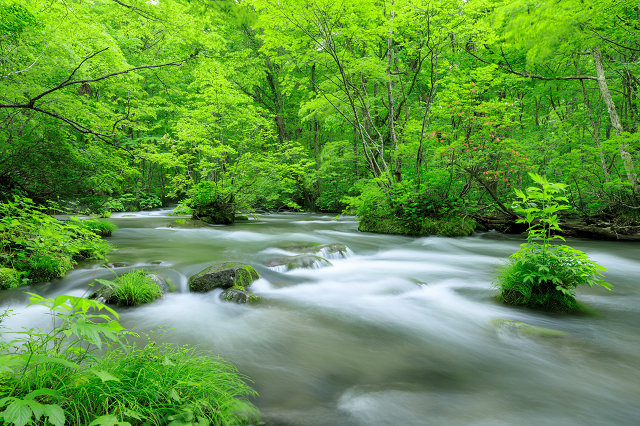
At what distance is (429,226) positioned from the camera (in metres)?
10.3

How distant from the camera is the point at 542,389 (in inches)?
102

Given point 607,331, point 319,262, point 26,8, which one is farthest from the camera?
point 26,8

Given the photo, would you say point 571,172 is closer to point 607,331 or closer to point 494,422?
point 607,331

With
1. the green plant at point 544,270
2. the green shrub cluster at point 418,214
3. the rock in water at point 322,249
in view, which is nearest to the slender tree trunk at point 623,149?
the green shrub cluster at point 418,214

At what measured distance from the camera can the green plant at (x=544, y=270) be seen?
140 inches

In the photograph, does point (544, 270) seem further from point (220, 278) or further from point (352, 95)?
point (352, 95)

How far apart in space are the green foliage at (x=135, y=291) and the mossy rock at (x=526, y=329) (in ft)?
14.6

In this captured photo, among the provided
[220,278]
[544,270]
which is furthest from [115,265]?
[544,270]

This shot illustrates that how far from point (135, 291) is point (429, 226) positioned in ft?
28.4

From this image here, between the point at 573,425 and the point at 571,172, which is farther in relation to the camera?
the point at 571,172

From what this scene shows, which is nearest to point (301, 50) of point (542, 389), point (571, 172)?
point (571, 172)

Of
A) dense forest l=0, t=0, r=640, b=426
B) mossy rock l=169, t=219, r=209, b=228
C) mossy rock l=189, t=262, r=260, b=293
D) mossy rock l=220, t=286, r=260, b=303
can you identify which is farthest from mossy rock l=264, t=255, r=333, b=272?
mossy rock l=169, t=219, r=209, b=228

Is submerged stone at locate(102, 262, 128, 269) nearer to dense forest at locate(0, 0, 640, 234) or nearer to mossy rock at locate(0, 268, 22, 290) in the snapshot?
mossy rock at locate(0, 268, 22, 290)

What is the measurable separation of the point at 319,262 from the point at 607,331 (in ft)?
14.5
